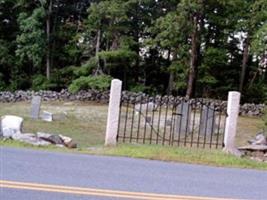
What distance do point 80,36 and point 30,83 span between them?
517cm

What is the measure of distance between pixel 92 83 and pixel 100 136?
13278mm

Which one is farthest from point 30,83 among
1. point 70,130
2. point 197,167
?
point 197,167

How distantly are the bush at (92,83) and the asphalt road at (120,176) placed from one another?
1957 centimetres

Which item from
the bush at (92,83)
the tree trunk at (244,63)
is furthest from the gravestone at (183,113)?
the tree trunk at (244,63)

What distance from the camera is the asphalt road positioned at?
634cm

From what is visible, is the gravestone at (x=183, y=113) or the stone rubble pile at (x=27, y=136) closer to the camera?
the stone rubble pile at (x=27, y=136)

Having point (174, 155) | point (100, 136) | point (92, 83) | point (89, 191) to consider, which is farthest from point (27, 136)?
point (92, 83)

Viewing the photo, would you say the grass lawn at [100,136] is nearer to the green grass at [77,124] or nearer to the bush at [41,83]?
the green grass at [77,124]

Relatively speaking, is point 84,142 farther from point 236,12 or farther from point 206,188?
point 236,12

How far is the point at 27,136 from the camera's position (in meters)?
11.3

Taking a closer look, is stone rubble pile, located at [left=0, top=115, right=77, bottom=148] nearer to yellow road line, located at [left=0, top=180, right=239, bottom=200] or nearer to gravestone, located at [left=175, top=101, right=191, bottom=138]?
yellow road line, located at [left=0, top=180, right=239, bottom=200]

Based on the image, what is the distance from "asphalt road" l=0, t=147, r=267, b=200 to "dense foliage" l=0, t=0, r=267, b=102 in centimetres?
1931

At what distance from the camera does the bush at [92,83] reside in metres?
29.0

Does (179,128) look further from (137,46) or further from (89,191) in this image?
(137,46)
